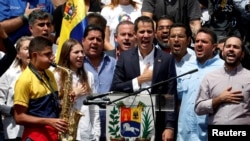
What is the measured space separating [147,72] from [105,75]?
31.5 inches

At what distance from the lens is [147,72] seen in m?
11.2

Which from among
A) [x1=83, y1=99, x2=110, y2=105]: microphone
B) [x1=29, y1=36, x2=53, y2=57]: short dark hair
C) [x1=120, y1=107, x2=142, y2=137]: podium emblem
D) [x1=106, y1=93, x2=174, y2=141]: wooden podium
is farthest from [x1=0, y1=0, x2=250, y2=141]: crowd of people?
[x1=83, y1=99, x2=110, y2=105]: microphone

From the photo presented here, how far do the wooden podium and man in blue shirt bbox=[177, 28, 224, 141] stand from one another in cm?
147

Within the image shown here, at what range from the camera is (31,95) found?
33.7 ft

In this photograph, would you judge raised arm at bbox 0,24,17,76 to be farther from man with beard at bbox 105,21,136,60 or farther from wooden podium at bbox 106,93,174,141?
man with beard at bbox 105,21,136,60

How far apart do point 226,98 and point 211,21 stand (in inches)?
128

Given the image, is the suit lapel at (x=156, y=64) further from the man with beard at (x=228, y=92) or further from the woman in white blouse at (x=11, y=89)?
the woman in white blouse at (x=11, y=89)

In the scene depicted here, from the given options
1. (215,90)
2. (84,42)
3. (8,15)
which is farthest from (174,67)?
(8,15)

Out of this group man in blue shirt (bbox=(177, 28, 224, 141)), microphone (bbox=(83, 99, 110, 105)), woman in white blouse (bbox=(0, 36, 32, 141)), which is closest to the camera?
microphone (bbox=(83, 99, 110, 105))

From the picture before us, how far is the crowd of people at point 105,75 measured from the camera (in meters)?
10.4

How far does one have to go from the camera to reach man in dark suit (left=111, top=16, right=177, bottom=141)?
36.4 feet

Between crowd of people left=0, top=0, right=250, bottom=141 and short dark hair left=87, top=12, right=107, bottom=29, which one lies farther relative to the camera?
short dark hair left=87, top=12, right=107, bottom=29

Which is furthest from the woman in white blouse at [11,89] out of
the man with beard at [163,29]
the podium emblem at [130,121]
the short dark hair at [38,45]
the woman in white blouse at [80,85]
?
the man with beard at [163,29]

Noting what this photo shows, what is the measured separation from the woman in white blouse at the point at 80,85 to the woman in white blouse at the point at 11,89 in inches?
19.0
